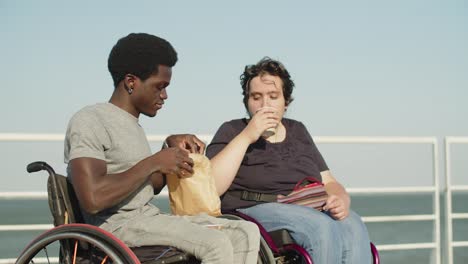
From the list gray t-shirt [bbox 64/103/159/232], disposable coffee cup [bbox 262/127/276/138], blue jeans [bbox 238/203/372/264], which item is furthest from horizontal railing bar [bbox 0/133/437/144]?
gray t-shirt [bbox 64/103/159/232]

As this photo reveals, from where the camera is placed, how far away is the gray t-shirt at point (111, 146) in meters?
2.51

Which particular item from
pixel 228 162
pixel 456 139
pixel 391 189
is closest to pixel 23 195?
pixel 228 162

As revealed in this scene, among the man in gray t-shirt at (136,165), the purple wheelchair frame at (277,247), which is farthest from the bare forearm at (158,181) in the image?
the purple wheelchair frame at (277,247)

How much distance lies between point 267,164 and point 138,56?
0.87 meters

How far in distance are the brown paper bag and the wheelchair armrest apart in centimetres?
32

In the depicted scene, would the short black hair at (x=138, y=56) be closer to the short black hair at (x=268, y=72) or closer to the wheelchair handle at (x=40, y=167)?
the wheelchair handle at (x=40, y=167)

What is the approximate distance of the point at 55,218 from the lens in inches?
103

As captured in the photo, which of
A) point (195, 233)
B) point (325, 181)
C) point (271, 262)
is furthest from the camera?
point (325, 181)

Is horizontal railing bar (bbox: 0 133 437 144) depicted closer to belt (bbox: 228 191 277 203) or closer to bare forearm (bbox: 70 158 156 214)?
belt (bbox: 228 191 277 203)

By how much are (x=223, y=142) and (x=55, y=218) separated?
36.9 inches

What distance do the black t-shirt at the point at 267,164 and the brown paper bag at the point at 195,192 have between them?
0.42 metres

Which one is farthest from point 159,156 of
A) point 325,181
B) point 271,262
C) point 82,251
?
point 325,181

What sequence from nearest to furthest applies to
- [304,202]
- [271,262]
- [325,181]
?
[271,262], [304,202], [325,181]

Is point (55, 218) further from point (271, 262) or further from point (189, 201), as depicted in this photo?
point (271, 262)
